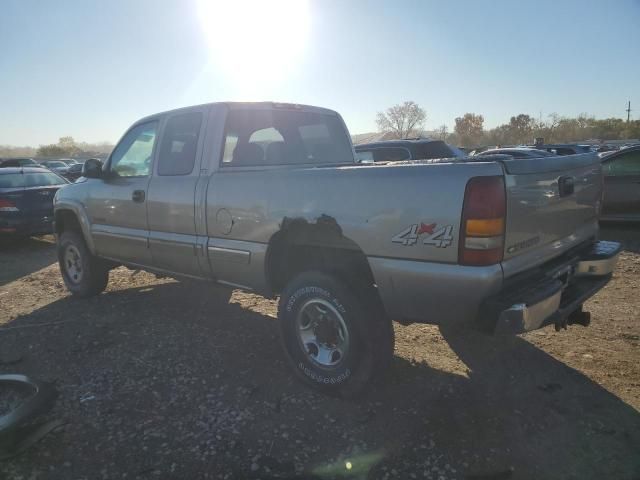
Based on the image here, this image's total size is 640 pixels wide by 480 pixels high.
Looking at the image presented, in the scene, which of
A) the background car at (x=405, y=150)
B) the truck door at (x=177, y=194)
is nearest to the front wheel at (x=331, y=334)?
the truck door at (x=177, y=194)

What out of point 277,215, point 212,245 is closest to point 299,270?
point 277,215

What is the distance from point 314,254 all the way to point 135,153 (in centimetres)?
248

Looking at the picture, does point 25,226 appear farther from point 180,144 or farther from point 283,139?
point 283,139

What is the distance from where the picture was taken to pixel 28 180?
938 centimetres

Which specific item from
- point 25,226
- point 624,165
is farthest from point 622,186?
point 25,226

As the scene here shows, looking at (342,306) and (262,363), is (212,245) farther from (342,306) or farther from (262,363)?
(342,306)

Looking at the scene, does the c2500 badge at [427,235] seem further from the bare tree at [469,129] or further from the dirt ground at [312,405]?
the bare tree at [469,129]

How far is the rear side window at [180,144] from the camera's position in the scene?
4102mm

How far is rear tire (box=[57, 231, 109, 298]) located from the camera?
5488 mm

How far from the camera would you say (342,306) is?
3.06 m

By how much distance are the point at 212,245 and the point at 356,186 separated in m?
1.50

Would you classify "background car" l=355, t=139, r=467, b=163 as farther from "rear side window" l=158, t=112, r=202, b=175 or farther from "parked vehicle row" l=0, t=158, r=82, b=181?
"parked vehicle row" l=0, t=158, r=82, b=181

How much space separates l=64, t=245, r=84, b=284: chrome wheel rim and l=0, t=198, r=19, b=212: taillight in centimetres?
392

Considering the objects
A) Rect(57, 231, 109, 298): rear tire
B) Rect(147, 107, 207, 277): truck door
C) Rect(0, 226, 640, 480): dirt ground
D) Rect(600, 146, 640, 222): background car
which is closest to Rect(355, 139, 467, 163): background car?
Rect(600, 146, 640, 222): background car
